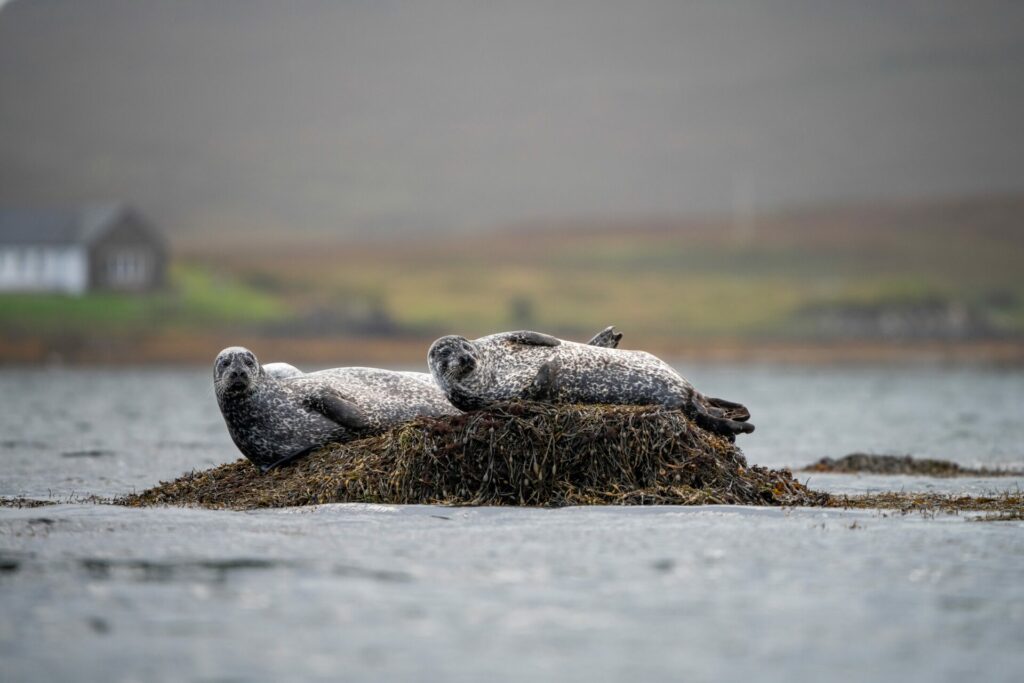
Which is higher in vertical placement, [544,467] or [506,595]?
[544,467]

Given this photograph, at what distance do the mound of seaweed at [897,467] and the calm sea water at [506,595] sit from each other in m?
5.50

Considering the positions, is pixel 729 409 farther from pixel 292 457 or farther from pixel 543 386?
pixel 292 457

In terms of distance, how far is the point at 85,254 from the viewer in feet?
299

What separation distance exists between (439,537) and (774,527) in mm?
2427

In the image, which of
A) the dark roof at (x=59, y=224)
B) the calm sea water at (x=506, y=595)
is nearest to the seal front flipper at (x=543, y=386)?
the calm sea water at (x=506, y=595)

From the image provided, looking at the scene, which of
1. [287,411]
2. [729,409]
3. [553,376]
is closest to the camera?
[553,376]

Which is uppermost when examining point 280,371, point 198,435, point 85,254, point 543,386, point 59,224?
point 59,224

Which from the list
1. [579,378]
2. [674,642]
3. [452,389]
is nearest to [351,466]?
[452,389]

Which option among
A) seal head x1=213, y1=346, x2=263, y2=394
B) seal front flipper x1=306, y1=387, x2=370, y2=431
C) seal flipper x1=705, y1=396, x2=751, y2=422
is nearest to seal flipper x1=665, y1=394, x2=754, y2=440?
seal flipper x1=705, y1=396, x2=751, y2=422

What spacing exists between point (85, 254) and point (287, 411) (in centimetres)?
8241

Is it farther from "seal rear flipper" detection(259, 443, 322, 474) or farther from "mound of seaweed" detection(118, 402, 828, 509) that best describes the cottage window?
"mound of seaweed" detection(118, 402, 828, 509)

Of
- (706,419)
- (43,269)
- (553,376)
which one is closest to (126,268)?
(43,269)

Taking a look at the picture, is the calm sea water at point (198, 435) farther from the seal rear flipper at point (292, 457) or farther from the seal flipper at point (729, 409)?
the seal flipper at point (729, 409)

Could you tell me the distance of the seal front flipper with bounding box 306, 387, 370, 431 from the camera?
13.0 meters
